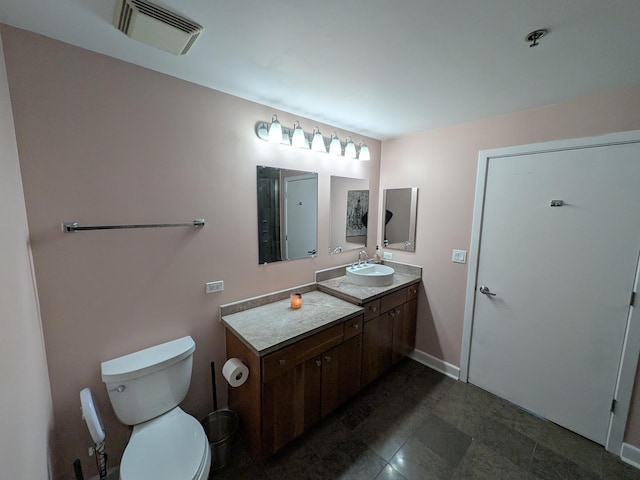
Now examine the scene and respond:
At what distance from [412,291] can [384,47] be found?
209 centimetres

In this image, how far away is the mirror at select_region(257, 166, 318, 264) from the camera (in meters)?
1.97

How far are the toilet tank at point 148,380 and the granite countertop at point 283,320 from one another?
1.17ft

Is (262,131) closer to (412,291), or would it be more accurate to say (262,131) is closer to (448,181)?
(448,181)

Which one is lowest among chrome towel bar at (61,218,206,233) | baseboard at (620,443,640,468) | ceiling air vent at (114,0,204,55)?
baseboard at (620,443,640,468)

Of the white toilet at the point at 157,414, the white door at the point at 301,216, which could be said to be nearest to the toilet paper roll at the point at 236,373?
the white toilet at the point at 157,414

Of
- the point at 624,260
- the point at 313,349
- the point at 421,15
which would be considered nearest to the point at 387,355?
the point at 313,349

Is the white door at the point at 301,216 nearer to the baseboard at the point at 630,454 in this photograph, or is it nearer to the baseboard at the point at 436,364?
the baseboard at the point at 436,364

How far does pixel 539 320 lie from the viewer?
6.36 feet

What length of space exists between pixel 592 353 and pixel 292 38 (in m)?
2.74

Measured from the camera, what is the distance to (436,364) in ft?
8.34

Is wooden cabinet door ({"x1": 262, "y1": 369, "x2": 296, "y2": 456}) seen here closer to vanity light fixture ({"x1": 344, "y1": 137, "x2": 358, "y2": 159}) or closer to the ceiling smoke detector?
vanity light fixture ({"x1": 344, "y1": 137, "x2": 358, "y2": 159})

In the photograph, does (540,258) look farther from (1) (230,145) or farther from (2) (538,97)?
(1) (230,145)

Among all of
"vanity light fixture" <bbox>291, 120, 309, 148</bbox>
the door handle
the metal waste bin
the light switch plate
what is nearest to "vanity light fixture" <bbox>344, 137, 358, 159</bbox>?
"vanity light fixture" <bbox>291, 120, 309, 148</bbox>

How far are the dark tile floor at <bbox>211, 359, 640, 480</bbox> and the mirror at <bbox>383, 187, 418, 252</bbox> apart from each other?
1.46 metres
